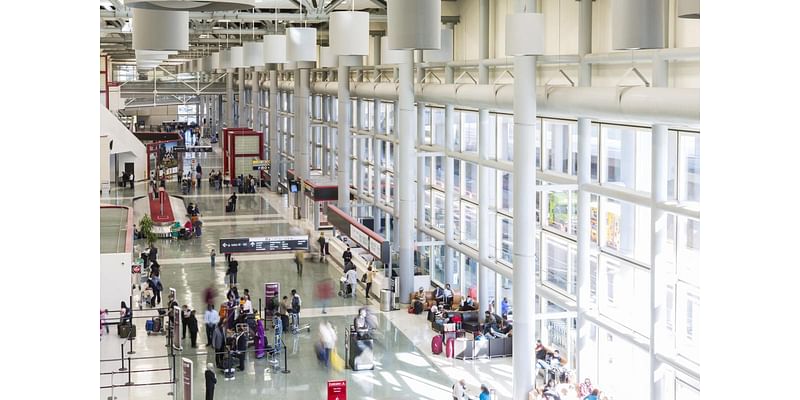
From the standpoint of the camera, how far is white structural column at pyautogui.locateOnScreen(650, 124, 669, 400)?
16.5 m

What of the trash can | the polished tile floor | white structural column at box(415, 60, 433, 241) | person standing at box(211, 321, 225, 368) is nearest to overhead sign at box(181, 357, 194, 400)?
the polished tile floor

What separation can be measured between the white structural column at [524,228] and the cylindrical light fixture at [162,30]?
1263cm

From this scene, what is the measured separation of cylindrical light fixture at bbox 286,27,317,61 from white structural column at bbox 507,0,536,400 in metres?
4.36

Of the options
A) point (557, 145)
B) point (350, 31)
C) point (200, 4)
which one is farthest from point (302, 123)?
point (200, 4)

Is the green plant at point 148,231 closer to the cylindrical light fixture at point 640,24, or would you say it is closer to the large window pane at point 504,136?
the large window pane at point 504,136

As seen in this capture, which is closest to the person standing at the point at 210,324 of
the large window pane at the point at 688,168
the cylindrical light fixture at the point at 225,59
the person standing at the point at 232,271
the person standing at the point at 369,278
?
the person standing at the point at 232,271

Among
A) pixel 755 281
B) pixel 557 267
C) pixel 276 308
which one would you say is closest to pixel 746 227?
pixel 755 281

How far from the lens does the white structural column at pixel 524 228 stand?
18.2 m

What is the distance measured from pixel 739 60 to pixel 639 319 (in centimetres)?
1768

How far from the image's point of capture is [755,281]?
1.03 metres

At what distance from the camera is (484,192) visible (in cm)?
2573

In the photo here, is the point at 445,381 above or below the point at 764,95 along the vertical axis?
below
